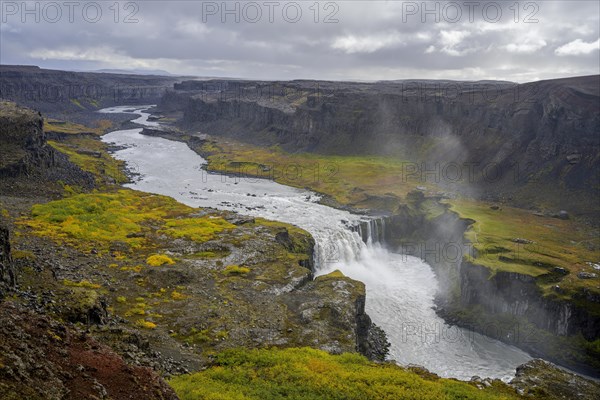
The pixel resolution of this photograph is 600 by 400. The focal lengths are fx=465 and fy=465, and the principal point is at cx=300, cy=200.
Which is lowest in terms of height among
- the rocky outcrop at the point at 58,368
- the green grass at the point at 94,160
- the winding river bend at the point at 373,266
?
the winding river bend at the point at 373,266

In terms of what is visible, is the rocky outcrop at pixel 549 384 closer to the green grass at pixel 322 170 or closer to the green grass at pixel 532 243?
the green grass at pixel 532 243

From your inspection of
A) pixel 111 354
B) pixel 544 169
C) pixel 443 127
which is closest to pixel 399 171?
pixel 443 127

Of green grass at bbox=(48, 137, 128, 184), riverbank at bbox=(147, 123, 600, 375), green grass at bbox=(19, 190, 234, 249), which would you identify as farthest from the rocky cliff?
green grass at bbox=(19, 190, 234, 249)

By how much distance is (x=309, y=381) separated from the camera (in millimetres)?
27469

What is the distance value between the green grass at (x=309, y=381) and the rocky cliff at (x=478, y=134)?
74.0m

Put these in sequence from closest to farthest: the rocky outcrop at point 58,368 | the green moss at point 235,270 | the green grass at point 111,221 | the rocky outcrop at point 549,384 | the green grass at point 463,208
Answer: the rocky outcrop at point 58,368
the rocky outcrop at point 549,384
the green moss at point 235,270
the green grass at point 111,221
the green grass at point 463,208

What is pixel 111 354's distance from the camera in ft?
70.4

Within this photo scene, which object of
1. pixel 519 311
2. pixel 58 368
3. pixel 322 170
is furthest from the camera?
pixel 322 170

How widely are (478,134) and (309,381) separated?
116123 millimetres

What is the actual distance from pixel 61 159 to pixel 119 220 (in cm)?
4184

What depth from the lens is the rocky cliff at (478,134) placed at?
99375 millimetres

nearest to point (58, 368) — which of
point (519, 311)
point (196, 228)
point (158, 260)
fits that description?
point (158, 260)

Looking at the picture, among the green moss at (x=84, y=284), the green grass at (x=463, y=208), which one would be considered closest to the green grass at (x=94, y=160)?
the green grass at (x=463, y=208)

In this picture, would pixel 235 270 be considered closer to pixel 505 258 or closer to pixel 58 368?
pixel 58 368
